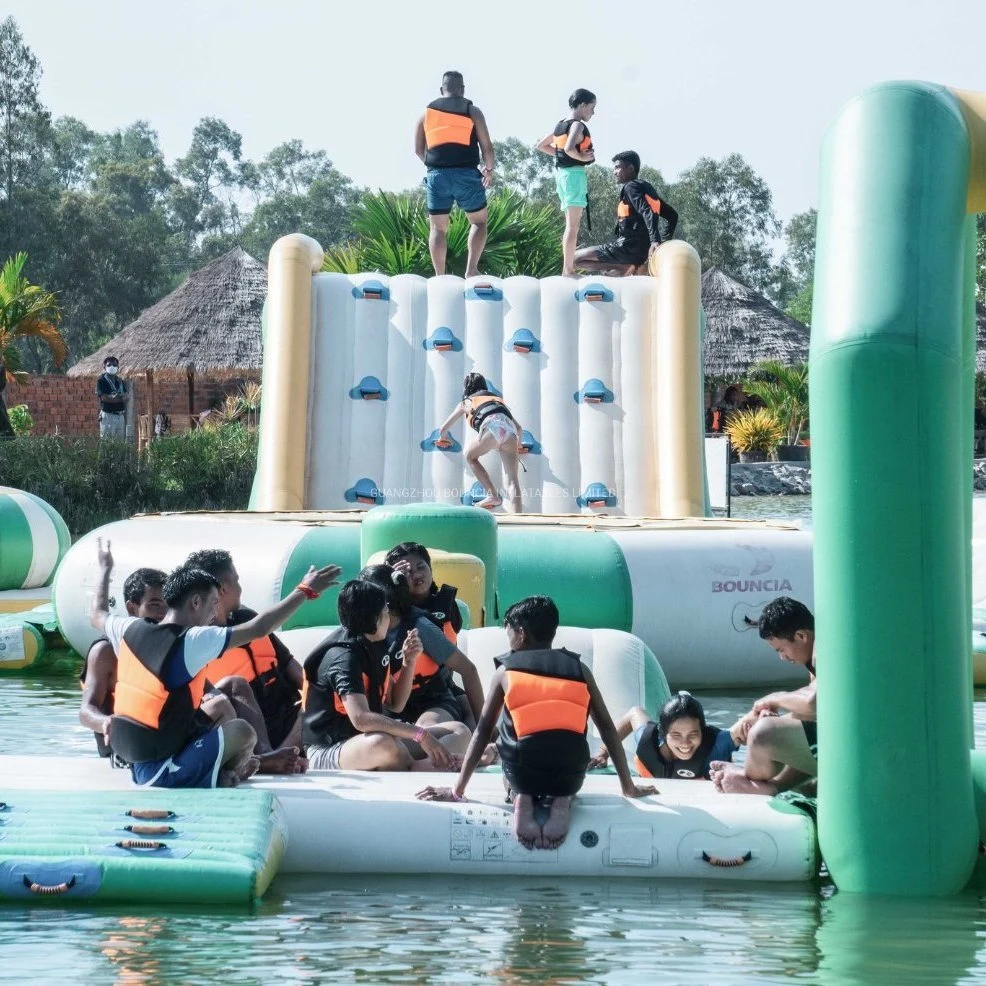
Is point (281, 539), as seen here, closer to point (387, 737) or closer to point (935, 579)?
point (387, 737)

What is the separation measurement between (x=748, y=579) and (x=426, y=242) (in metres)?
11.0

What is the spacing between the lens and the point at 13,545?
10.8 m

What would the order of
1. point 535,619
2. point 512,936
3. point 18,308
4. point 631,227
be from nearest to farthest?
point 512,936, point 535,619, point 631,227, point 18,308

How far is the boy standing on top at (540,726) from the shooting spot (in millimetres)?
4637

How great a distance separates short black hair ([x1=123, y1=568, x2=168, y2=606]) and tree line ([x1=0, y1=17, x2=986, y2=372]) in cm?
1379

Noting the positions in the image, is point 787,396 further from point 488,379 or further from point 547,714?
point 547,714

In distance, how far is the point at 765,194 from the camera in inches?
2031

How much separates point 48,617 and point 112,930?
5.37 metres

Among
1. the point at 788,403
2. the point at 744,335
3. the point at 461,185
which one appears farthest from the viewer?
the point at 744,335


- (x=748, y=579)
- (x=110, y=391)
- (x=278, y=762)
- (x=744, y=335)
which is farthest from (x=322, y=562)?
(x=744, y=335)

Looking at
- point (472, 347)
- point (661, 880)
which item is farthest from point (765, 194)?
point (661, 880)

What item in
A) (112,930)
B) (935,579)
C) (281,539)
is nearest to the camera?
(112,930)

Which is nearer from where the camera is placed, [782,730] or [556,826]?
[556,826]

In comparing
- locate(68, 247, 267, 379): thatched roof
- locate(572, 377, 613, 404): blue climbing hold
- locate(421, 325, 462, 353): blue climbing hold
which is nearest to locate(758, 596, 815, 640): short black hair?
locate(572, 377, 613, 404): blue climbing hold
